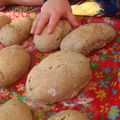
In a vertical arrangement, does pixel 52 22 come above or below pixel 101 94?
above

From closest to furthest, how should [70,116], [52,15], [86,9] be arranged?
[70,116] → [52,15] → [86,9]

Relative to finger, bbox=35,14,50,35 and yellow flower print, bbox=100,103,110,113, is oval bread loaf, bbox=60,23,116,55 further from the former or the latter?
yellow flower print, bbox=100,103,110,113

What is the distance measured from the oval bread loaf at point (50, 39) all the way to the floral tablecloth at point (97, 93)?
0.15 feet

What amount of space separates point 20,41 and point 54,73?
29 centimetres

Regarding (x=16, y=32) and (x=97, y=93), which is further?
(x=16, y=32)

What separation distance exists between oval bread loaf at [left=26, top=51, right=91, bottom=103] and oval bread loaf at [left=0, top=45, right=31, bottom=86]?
79mm

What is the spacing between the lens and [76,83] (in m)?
0.78

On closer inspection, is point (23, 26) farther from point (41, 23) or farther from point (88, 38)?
point (88, 38)

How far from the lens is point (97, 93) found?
0.78m

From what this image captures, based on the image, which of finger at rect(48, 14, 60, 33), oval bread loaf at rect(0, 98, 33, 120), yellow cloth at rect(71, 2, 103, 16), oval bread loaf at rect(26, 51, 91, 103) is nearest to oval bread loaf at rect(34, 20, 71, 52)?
finger at rect(48, 14, 60, 33)

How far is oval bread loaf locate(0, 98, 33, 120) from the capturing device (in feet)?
2.37

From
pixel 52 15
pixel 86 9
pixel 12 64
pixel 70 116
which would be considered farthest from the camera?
pixel 86 9

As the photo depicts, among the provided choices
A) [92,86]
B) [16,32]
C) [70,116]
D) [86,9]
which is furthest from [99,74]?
[86,9]

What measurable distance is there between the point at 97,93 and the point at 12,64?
0.30 meters
